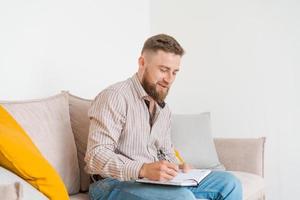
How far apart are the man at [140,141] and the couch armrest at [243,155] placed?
65cm

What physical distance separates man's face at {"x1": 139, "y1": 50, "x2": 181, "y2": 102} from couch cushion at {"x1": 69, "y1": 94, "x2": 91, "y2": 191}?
15.2 inches

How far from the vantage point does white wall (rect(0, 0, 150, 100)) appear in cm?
220

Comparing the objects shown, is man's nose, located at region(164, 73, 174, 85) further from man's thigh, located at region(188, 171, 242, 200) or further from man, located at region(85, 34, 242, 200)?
man's thigh, located at region(188, 171, 242, 200)

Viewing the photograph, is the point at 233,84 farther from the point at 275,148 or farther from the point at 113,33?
the point at 113,33

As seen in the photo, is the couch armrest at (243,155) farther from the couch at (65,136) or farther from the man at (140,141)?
the man at (140,141)

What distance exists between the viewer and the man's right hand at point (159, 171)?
1.57m

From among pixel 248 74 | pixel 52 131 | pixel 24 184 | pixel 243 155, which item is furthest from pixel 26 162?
pixel 248 74

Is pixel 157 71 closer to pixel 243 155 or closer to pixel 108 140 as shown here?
pixel 108 140

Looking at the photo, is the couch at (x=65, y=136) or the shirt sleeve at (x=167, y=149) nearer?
the couch at (x=65, y=136)

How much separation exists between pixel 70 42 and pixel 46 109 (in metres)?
0.72

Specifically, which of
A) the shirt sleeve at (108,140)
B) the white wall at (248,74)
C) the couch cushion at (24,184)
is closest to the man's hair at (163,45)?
the shirt sleeve at (108,140)

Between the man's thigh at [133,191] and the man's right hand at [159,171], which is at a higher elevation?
the man's right hand at [159,171]

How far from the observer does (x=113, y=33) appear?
119 inches

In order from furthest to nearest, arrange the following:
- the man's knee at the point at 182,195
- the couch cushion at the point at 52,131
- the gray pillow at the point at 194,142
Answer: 1. the gray pillow at the point at 194,142
2. the couch cushion at the point at 52,131
3. the man's knee at the point at 182,195
